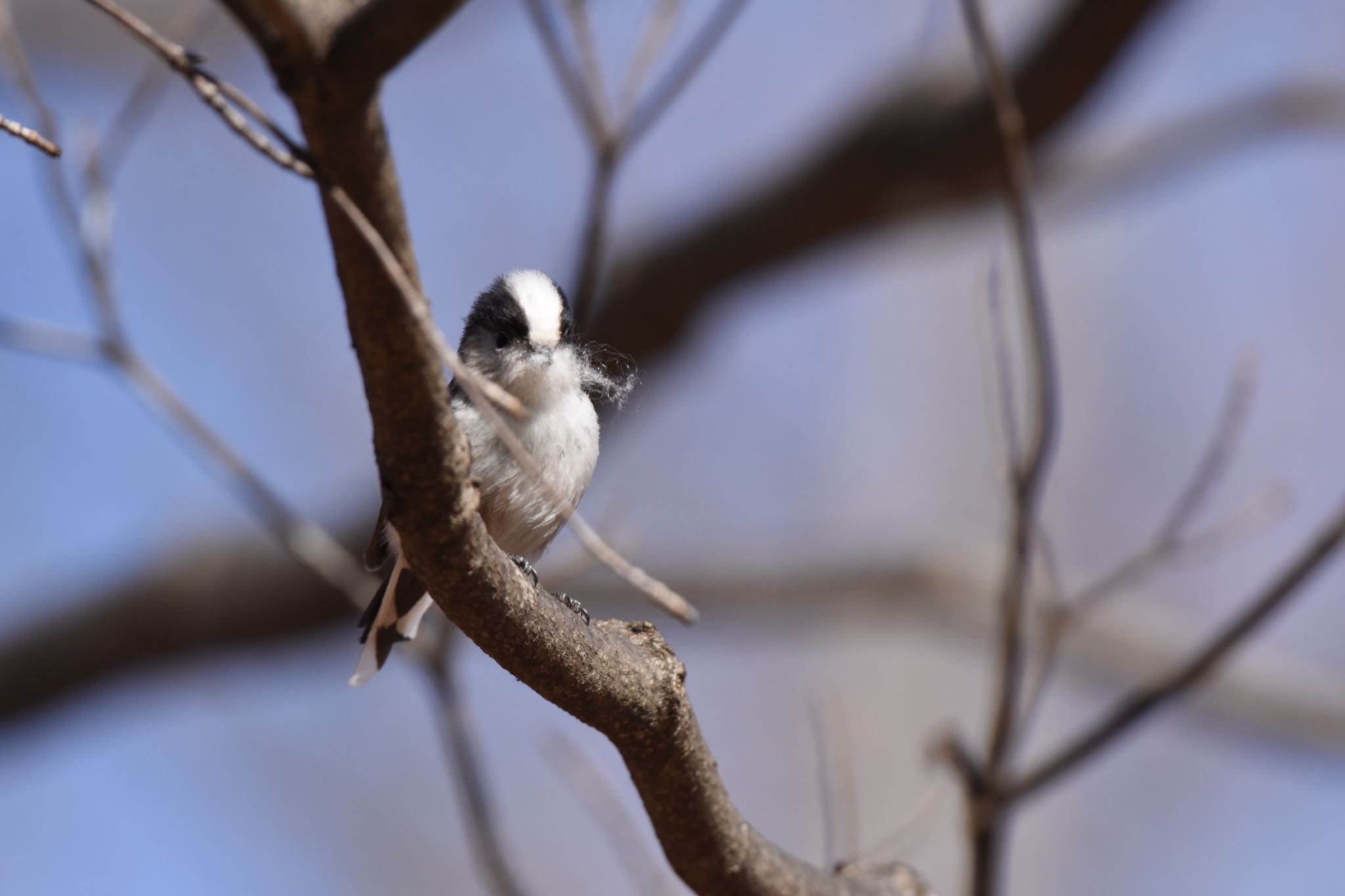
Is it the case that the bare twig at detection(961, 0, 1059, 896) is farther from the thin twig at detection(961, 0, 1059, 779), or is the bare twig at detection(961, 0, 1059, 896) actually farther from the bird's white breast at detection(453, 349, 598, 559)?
the bird's white breast at detection(453, 349, 598, 559)

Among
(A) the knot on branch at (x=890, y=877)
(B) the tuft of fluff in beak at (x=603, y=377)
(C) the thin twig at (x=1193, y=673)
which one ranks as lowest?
(A) the knot on branch at (x=890, y=877)

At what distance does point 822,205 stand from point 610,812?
189 centimetres

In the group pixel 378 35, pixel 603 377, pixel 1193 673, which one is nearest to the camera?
pixel 378 35

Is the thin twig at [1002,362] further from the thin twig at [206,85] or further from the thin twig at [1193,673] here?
the thin twig at [206,85]

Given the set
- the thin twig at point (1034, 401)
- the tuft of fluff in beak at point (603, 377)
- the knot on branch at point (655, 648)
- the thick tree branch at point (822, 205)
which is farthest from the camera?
the thick tree branch at point (822, 205)

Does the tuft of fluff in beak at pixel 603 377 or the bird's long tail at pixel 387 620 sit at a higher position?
the tuft of fluff in beak at pixel 603 377

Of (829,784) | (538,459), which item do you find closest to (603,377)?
(538,459)

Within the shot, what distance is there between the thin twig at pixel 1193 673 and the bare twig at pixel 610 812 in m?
0.64

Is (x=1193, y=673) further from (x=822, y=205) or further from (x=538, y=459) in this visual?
(x=822, y=205)

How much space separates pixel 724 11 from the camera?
2490mm

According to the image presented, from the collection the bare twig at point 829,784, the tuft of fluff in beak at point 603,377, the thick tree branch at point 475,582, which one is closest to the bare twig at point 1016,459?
the bare twig at point 829,784

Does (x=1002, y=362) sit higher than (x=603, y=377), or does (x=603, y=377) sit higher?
(x=1002, y=362)

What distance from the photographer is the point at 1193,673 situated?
2.22 meters

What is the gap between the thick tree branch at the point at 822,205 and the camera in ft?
11.8
